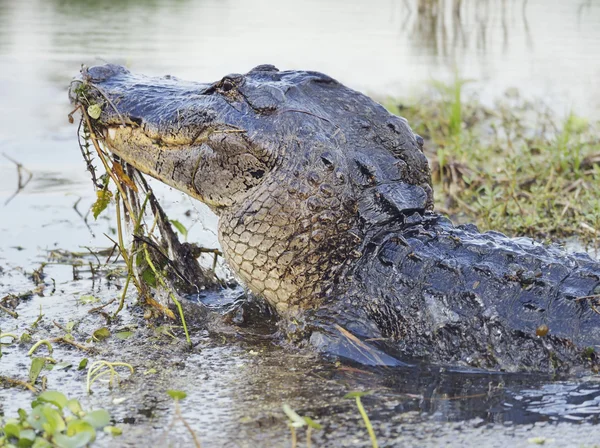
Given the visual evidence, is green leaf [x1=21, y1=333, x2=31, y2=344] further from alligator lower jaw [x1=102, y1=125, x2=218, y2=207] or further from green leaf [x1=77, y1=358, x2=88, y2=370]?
alligator lower jaw [x1=102, y1=125, x2=218, y2=207]

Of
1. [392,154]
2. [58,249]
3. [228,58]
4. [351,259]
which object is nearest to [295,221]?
[351,259]

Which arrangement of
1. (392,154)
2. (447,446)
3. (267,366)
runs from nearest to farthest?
(447,446) < (267,366) < (392,154)

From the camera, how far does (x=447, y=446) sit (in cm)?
282

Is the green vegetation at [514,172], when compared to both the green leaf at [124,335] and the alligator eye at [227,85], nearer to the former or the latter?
the alligator eye at [227,85]

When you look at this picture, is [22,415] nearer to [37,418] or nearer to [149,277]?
[37,418]

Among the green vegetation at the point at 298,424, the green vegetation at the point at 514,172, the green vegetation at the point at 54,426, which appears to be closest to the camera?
the green vegetation at the point at 298,424

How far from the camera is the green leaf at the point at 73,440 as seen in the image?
2.65 m

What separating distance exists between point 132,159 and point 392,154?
1.18 m

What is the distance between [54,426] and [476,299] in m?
1.64

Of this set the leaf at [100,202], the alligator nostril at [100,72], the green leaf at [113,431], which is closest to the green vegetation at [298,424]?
the green leaf at [113,431]

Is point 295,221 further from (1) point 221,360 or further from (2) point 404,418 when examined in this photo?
(2) point 404,418

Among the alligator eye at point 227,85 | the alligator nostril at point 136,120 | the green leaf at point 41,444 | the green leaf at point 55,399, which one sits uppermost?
the alligator eye at point 227,85

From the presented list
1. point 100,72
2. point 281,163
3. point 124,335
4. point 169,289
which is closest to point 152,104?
point 100,72

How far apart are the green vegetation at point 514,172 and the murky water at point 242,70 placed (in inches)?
29.0
